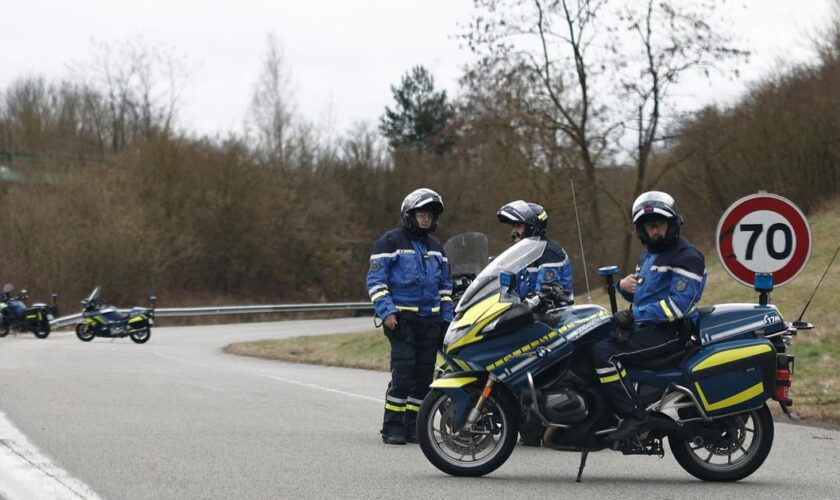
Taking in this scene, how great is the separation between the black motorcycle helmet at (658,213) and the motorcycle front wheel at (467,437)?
145 centimetres

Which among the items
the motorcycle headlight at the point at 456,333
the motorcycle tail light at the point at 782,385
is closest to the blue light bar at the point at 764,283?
the motorcycle tail light at the point at 782,385

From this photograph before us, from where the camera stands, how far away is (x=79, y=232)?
4347cm

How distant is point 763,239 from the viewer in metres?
10.7

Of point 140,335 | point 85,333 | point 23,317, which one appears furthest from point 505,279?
point 23,317

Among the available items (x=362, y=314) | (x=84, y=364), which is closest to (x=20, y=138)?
(x=362, y=314)

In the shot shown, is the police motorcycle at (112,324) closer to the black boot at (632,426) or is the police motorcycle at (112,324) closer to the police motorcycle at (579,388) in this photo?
the police motorcycle at (579,388)

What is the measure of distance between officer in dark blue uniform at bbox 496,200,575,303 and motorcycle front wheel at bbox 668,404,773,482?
1.65 meters

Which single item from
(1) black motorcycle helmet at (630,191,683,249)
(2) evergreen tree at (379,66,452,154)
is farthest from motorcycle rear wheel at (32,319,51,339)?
(2) evergreen tree at (379,66,452,154)

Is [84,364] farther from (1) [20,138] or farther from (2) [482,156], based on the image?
(1) [20,138]

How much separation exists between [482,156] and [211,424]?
27168 mm

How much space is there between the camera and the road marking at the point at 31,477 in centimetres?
676

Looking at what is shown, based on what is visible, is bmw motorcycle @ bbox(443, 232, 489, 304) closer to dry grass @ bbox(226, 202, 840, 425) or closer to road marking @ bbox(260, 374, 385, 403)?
road marking @ bbox(260, 374, 385, 403)

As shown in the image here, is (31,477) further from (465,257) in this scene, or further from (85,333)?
(85,333)

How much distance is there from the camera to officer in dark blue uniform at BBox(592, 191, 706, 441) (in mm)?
7609
